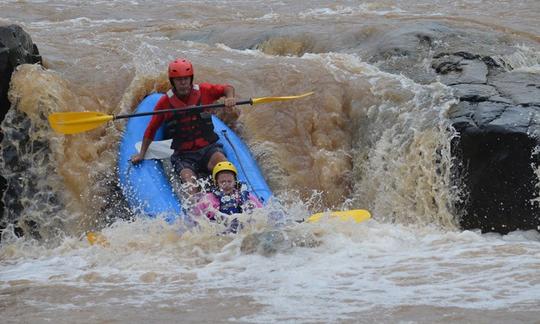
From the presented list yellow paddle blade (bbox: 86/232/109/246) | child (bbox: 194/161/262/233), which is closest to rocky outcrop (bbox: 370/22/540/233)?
child (bbox: 194/161/262/233)

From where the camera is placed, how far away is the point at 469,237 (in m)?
5.60

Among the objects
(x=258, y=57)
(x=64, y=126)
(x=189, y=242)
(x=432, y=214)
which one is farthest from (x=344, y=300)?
(x=258, y=57)

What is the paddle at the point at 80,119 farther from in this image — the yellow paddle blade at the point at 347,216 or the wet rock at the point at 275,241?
the wet rock at the point at 275,241

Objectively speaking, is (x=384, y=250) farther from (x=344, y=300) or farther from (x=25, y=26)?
(x=25, y=26)

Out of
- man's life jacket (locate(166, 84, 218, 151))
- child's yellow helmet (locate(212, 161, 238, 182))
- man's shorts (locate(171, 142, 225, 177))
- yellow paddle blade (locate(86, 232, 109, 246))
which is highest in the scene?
man's life jacket (locate(166, 84, 218, 151))

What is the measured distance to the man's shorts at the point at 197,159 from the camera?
6543mm

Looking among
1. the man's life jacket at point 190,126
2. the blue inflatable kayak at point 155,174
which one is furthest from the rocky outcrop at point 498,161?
the man's life jacket at point 190,126

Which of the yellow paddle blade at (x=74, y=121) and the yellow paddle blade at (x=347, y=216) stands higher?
the yellow paddle blade at (x=74, y=121)

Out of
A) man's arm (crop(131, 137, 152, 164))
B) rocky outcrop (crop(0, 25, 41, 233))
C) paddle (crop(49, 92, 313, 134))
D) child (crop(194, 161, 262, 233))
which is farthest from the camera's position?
rocky outcrop (crop(0, 25, 41, 233))

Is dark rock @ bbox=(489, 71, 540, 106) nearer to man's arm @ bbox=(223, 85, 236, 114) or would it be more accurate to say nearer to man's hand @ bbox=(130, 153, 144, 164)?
man's arm @ bbox=(223, 85, 236, 114)

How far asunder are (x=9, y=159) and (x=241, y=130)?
6.51ft

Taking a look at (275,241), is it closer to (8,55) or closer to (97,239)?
(97,239)

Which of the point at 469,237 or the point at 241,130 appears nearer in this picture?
the point at 469,237

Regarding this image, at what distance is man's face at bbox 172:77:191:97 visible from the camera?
259 inches
